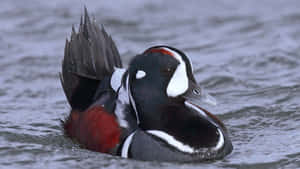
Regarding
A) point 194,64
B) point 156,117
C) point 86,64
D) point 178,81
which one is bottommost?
point 194,64

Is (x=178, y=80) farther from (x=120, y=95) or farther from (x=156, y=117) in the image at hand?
(x=120, y=95)

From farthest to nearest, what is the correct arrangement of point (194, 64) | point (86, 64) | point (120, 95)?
point (194, 64)
point (86, 64)
point (120, 95)

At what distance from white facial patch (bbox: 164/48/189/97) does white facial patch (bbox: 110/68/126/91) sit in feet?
2.56

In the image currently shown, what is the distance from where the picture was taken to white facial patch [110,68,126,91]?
8.20m

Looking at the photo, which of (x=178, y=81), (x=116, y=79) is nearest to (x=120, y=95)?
(x=116, y=79)

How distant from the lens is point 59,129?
9164mm

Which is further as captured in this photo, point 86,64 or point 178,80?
point 86,64

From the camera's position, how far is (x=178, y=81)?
25.0 feet

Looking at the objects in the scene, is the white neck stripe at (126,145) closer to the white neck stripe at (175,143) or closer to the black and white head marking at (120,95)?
the black and white head marking at (120,95)

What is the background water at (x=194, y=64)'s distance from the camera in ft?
26.6

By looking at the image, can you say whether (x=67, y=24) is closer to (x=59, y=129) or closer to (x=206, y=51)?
(x=206, y=51)

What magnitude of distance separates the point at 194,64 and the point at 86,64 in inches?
134

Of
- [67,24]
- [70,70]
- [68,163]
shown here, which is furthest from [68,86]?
[67,24]

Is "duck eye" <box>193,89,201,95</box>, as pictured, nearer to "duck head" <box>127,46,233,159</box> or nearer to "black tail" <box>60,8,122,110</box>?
"duck head" <box>127,46,233,159</box>
